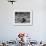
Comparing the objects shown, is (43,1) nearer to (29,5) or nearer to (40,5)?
(40,5)

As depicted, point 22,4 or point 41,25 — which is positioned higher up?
point 22,4

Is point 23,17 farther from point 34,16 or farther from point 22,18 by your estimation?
point 34,16

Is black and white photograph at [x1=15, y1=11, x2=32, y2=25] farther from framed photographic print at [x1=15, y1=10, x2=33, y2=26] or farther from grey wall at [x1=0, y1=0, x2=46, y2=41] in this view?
grey wall at [x1=0, y1=0, x2=46, y2=41]

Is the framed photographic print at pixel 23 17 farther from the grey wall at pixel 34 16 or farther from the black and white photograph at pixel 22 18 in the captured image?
the grey wall at pixel 34 16

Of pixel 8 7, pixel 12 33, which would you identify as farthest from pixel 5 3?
pixel 12 33

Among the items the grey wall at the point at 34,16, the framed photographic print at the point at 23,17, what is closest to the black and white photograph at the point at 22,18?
the framed photographic print at the point at 23,17

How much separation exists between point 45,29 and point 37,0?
3.28 feet

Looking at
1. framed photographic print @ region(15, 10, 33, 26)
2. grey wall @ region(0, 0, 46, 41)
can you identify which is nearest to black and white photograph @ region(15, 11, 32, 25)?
framed photographic print @ region(15, 10, 33, 26)

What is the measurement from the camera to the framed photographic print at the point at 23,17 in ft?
14.9

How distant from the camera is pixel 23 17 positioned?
455cm

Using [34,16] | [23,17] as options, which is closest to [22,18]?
[23,17]

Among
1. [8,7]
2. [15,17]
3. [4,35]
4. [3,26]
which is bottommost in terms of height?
[4,35]

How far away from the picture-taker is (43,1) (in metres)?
4.55

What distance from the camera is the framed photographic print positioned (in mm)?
4535
